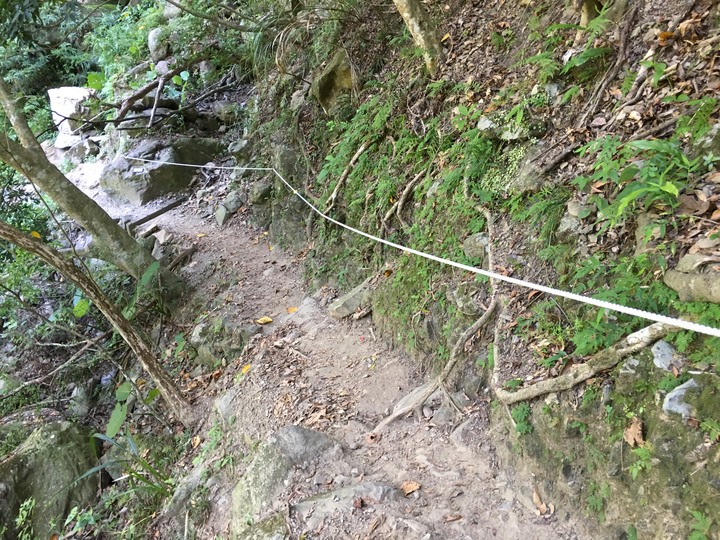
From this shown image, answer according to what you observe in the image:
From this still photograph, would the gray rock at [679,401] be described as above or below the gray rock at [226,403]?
above

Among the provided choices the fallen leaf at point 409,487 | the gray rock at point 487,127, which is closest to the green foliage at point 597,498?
the fallen leaf at point 409,487

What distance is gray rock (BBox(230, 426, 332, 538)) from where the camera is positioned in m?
3.68

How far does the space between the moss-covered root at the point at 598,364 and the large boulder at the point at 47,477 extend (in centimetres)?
520

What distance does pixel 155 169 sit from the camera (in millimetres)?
9508

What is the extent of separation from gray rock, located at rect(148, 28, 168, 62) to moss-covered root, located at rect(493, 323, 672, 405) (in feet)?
38.7

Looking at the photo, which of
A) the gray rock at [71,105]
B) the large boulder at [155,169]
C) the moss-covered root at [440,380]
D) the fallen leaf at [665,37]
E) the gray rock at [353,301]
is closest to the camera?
the fallen leaf at [665,37]

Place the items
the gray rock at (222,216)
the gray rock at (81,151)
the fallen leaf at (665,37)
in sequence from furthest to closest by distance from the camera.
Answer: the gray rock at (81,151) < the gray rock at (222,216) < the fallen leaf at (665,37)

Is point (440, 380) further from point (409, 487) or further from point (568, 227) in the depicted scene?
point (568, 227)

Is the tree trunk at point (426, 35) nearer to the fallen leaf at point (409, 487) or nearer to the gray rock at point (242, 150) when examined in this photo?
the fallen leaf at point (409, 487)

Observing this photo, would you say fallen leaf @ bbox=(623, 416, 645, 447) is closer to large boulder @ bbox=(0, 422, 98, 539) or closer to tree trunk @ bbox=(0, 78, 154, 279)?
large boulder @ bbox=(0, 422, 98, 539)

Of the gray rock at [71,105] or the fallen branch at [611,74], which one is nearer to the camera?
the fallen branch at [611,74]

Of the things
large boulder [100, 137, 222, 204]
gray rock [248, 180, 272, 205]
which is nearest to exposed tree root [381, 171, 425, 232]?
gray rock [248, 180, 272, 205]

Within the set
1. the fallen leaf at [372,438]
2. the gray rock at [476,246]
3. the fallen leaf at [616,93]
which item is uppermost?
the fallen leaf at [616,93]

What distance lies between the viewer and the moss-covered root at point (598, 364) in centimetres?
251
